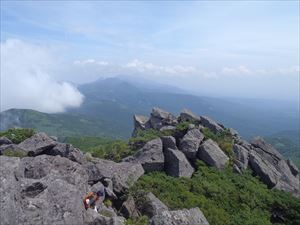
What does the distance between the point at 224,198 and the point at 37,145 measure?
654 inches

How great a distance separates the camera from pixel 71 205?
17.0m

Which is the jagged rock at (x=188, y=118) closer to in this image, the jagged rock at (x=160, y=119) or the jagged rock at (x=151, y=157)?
the jagged rock at (x=160, y=119)

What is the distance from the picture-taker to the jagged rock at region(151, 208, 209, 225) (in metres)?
17.8

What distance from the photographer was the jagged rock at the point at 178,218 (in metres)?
17.8

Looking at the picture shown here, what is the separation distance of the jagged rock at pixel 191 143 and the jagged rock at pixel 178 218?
1887 centimetres

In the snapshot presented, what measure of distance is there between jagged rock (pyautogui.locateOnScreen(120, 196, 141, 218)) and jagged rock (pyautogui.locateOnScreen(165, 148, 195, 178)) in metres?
9.28

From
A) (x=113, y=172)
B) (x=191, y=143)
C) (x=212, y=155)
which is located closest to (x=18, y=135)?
(x=113, y=172)

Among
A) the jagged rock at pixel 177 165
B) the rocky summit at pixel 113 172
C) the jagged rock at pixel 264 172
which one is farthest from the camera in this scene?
the jagged rock at pixel 264 172

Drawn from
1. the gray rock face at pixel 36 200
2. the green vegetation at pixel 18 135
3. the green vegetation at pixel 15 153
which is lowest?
the green vegetation at pixel 18 135

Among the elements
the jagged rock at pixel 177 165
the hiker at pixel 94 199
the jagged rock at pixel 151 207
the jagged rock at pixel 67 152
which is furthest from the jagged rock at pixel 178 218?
the jagged rock at pixel 177 165

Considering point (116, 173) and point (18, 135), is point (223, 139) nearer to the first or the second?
point (116, 173)

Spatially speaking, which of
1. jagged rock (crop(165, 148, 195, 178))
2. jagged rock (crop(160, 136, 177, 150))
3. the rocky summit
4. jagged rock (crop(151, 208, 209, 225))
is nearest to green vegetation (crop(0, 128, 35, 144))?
the rocky summit

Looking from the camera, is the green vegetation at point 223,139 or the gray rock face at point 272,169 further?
the green vegetation at point 223,139

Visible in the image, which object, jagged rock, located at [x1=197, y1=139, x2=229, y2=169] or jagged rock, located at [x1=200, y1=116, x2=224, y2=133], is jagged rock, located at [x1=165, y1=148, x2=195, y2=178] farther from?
jagged rock, located at [x1=200, y1=116, x2=224, y2=133]
